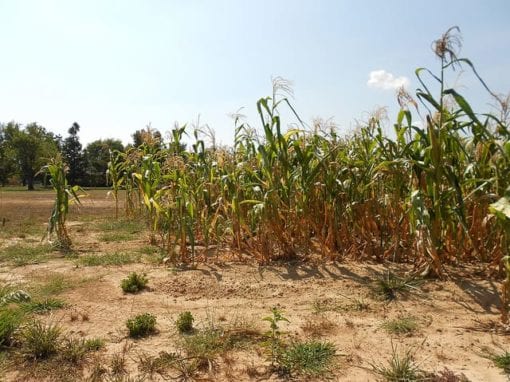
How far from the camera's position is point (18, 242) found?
715 centimetres

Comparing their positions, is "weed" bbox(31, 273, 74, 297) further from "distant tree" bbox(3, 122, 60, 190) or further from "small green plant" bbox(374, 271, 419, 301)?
"distant tree" bbox(3, 122, 60, 190)

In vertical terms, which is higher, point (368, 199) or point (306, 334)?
point (368, 199)

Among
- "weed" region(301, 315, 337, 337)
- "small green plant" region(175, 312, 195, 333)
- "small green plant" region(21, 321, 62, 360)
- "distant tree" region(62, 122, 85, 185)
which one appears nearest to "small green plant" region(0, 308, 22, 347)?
"small green plant" region(21, 321, 62, 360)

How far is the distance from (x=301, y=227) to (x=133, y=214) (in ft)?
18.4

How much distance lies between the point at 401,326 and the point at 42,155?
154 ft

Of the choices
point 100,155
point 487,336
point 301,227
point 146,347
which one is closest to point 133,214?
point 301,227

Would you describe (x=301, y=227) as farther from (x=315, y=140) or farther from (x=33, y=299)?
(x=33, y=299)

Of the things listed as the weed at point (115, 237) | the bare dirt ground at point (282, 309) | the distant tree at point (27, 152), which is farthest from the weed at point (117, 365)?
the distant tree at point (27, 152)

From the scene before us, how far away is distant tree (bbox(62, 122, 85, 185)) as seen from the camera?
47.1 meters

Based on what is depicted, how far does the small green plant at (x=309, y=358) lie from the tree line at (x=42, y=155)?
39112 mm

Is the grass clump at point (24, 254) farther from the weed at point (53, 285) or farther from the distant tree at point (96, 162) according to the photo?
the distant tree at point (96, 162)

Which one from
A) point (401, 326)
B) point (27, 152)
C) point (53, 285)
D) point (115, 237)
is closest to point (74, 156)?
point (27, 152)

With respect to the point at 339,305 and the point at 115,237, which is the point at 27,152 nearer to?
the point at 115,237

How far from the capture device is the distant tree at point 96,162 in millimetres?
47156
